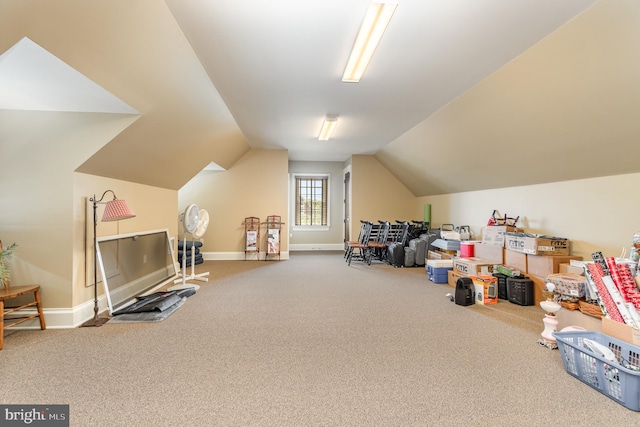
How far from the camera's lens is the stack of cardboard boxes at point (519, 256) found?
3.61 metres

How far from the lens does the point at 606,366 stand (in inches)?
72.0

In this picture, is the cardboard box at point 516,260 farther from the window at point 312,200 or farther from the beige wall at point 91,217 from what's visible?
the beige wall at point 91,217

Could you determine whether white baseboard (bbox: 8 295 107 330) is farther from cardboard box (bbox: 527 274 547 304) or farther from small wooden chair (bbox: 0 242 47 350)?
cardboard box (bbox: 527 274 547 304)

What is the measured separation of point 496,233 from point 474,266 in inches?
28.6

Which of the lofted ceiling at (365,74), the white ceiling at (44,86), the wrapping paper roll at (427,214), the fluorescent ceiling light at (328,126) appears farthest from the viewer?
the wrapping paper roll at (427,214)

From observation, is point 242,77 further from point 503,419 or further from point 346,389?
point 503,419

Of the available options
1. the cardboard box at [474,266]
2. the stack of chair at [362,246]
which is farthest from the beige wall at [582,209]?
the stack of chair at [362,246]

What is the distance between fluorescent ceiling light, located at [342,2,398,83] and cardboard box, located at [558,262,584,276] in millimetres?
3431

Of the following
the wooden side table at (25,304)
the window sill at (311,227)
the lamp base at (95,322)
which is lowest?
the lamp base at (95,322)

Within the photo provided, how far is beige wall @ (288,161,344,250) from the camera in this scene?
8.95m

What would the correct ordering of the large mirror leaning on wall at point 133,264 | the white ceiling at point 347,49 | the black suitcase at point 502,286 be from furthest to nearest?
the black suitcase at point 502,286 → the large mirror leaning on wall at point 133,264 → the white ceiling at point 347,49

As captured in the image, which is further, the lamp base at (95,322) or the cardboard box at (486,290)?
the cardboard box at (486,290)

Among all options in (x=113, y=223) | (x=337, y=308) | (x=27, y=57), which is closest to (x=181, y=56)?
(x=27, y=57)

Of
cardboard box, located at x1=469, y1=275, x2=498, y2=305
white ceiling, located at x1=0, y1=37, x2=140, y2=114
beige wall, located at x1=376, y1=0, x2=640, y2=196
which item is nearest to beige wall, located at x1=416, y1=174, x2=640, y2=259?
beige wall, located at x1=376, y1=0, x2=640, y2=196
